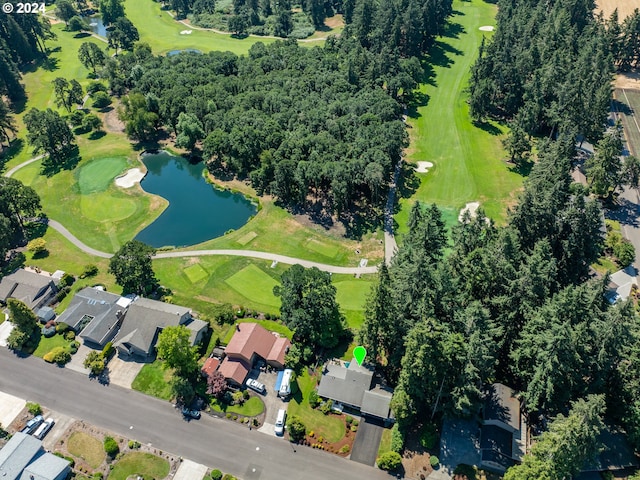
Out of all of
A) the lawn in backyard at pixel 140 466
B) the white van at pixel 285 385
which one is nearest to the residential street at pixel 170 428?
the lawn in backyard at pixel 140 466

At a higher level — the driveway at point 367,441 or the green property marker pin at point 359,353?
the green property marker pin at point 359,353

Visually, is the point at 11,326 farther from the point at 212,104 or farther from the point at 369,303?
the point at 212,104

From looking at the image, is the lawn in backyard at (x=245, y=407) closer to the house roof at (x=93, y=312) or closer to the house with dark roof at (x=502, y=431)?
the house roof at (x=93, y=312)

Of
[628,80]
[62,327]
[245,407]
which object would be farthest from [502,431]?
[628,80]

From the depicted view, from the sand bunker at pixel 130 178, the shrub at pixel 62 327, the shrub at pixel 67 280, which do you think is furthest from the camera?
the sand bunker at pixel 130 178

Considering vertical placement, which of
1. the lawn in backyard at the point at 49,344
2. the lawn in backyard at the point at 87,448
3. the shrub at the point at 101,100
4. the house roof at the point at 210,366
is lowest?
the lawn in backyard at the point at 87,448

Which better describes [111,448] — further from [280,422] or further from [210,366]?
[280,422]

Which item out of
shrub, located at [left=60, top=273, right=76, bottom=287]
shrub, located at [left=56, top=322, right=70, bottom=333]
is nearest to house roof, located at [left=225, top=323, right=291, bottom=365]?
shrub, located at [left=56, top=322, right=70, bottom=333]
